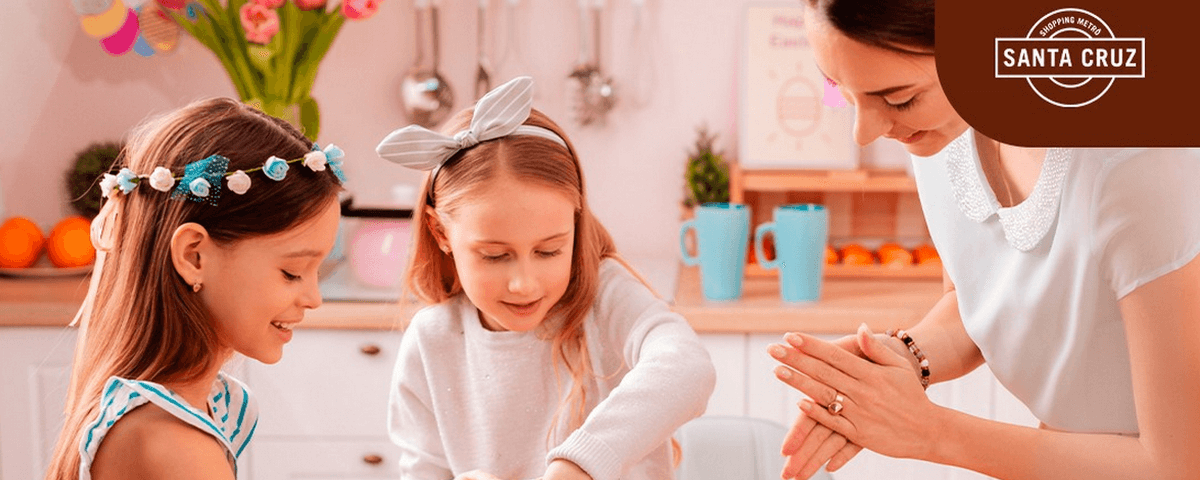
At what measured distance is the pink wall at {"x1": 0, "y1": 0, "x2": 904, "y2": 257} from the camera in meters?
2.45

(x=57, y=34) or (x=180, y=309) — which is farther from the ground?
(x=57, y=34)

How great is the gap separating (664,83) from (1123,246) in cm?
157

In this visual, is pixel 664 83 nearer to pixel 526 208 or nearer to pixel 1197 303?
pixel 526 208

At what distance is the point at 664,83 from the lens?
2477mm

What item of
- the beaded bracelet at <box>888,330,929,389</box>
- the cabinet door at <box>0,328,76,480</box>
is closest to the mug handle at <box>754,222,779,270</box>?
the beaded bracelet at <box>888,330,929,389</box>

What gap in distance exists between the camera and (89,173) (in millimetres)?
2420

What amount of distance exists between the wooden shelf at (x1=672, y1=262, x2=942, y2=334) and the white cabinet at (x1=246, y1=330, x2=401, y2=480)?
0.54 metres

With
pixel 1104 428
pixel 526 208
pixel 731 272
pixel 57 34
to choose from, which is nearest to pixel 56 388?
pixel 57 34

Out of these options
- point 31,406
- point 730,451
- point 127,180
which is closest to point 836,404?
point 730,451

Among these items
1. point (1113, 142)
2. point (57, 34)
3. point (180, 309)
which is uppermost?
point (57, 34)

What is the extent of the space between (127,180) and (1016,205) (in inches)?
31.6

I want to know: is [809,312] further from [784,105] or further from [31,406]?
[31,406]

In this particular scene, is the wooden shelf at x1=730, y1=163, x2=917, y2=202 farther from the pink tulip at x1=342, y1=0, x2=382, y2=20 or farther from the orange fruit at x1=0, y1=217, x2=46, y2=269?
the orange fruit at x1=0, y1=217, x2=46, y2=269

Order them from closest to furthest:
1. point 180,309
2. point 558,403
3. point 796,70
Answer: point 180,309 → point 558,403 → point 796,70
